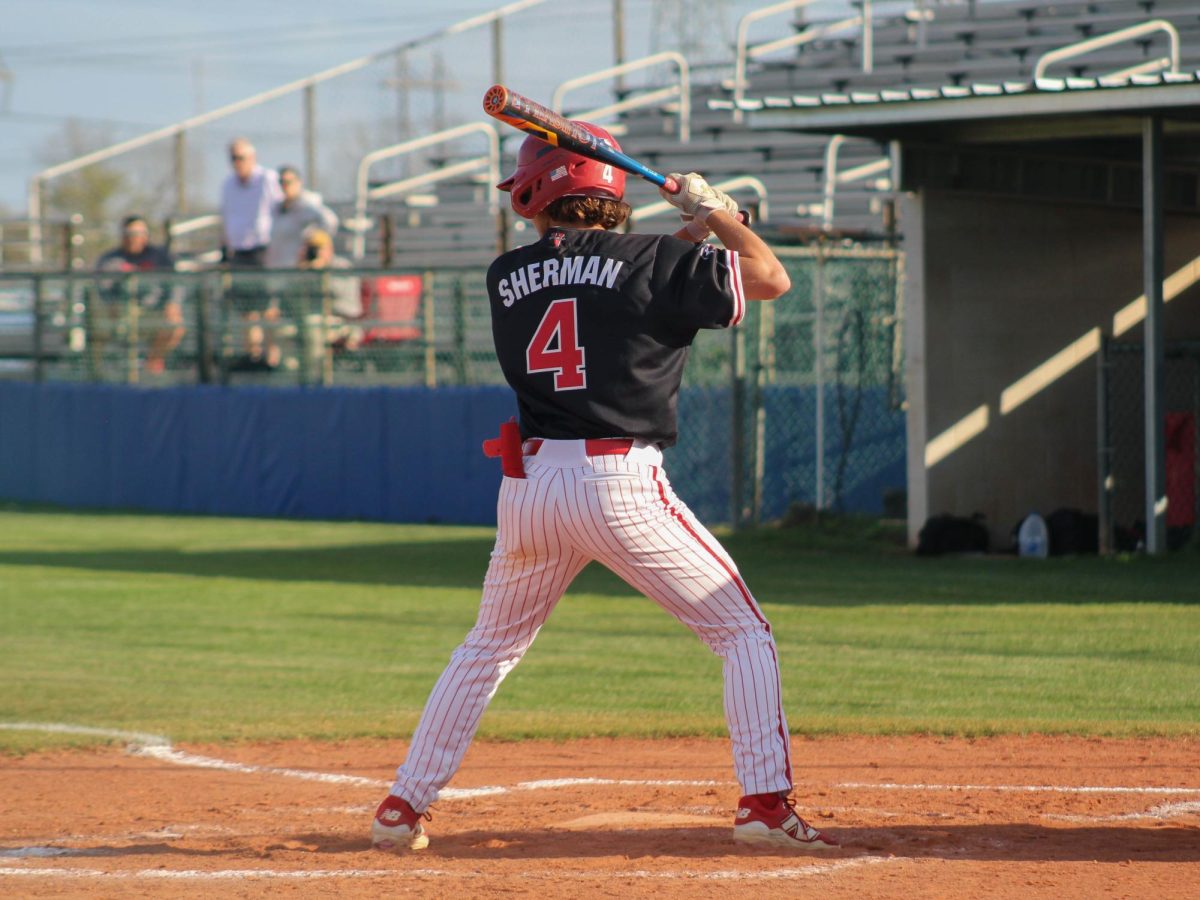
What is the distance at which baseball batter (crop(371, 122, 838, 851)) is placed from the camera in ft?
15.1

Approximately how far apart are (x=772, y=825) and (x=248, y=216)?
1672 cm

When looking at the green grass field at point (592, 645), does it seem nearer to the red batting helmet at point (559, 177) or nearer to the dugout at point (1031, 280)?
the dugout at point (1031, 280)

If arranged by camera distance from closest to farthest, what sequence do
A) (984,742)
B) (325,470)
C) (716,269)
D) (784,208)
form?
(716,269)
(984,742)
(325,470)
(784,208)

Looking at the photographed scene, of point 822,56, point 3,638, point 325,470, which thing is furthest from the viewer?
point 822,56

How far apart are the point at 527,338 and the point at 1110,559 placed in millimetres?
9501

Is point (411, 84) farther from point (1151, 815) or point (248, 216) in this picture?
point (1151, 815)

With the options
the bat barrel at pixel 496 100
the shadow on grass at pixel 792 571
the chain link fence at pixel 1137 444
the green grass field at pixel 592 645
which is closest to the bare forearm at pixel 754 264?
the bat barrel at pixel 496 100

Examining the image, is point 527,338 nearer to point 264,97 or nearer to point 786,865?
point 786,865

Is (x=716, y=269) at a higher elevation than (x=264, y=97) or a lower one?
lower

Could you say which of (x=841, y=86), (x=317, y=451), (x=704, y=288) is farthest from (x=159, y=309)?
(x=704, y=288)

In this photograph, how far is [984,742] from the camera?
6.90 m

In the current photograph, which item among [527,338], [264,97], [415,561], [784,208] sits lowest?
[415,561]

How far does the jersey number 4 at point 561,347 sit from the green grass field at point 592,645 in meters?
2.89

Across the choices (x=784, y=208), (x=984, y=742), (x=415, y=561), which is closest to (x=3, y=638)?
(x=415, y=561)
